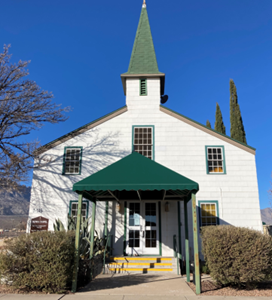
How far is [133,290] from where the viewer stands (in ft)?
25.3

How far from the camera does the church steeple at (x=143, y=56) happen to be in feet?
48.6

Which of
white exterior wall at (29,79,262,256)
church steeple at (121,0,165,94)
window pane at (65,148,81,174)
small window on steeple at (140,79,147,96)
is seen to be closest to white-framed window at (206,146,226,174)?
white exterior wall at (29,79,262,256)

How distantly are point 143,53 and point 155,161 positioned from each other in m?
7.15

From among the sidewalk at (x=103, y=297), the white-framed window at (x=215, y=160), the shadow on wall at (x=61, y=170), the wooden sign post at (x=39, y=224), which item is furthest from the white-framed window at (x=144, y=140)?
the sidewalk at (x=103, y=297)

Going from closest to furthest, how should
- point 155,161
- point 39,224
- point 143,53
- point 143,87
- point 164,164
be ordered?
1. point 39,224
2. point 155,161
3. point 164,164
4. point 143,87
5. point 143,53

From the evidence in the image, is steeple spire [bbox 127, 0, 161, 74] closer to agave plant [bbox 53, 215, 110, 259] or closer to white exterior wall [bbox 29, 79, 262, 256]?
white exterior wall [bbox 29, 79, 262, 256]

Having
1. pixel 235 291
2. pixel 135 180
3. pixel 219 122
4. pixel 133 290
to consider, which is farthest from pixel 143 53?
pixel 219 122

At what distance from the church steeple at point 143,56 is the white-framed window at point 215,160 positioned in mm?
5012

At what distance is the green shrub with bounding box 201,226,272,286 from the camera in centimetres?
744

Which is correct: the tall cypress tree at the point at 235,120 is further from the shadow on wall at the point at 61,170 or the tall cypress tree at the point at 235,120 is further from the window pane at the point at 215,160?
the shadow on wall at the point at 61,170

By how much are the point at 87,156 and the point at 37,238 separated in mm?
6474

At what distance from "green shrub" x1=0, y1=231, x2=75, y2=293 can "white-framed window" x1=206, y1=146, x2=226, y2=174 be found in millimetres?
8283

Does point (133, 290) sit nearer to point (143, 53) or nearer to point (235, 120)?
point (143, 53)

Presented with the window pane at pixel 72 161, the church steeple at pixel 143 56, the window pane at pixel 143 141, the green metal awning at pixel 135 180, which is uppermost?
the church steeple at pixel 143 56
